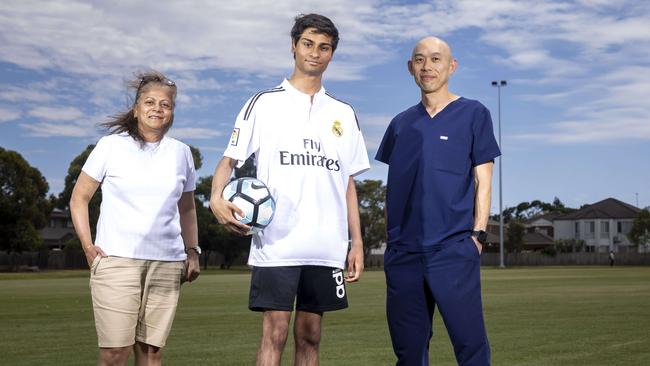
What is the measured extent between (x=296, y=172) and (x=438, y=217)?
936 mm

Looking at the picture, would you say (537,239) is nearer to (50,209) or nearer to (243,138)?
(50,209)

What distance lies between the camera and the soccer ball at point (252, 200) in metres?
5.16

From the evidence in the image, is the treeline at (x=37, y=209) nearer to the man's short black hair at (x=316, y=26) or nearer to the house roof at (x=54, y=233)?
the house roof at (x=54, y=233)

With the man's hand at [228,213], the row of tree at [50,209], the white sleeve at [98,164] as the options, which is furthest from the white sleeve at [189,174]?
the row of tree at [50,209]

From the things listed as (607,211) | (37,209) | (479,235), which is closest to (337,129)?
(479,235)

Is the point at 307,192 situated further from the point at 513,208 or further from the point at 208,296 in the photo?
the point at 513,208

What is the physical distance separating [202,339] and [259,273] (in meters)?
7.28

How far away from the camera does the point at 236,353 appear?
10.5 m

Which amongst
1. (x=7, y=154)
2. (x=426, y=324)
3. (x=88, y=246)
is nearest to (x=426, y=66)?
(x=426, y=324)

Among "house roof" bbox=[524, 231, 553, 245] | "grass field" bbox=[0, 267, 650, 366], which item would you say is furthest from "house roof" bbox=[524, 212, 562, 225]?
"grass field" bbox=[0, 267, 650, 366]

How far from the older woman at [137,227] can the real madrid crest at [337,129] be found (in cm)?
115

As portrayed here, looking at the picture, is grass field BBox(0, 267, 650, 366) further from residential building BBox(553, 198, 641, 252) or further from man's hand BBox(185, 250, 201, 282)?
residential building BBox(553, 198, 641, 252)

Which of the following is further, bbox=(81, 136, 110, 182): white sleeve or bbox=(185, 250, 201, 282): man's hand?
bbox=(185, 250, 201, 282): man's hand

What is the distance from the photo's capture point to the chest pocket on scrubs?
5418mm
